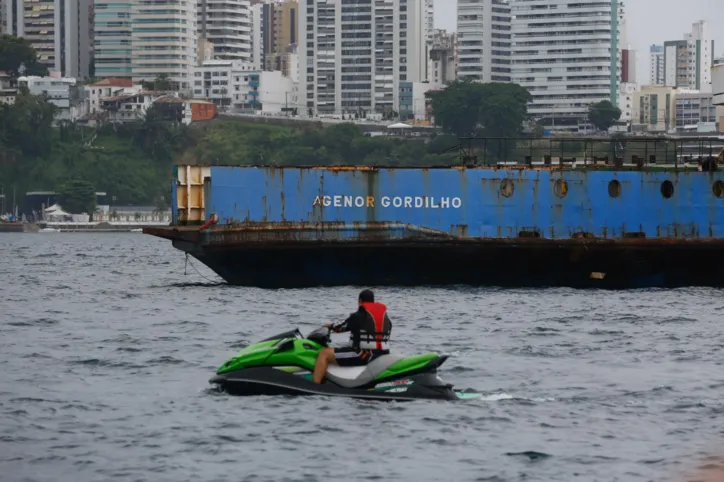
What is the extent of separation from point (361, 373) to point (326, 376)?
0.55 metres

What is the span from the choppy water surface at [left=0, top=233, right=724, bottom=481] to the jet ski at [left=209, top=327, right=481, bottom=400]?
23 centimetres

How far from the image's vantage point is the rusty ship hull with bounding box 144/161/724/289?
46344mm

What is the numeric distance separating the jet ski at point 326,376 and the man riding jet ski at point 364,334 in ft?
0.47

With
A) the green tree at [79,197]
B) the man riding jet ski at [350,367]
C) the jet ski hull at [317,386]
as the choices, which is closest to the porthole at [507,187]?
the jet ski hull at [317,386]

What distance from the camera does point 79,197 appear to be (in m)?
186

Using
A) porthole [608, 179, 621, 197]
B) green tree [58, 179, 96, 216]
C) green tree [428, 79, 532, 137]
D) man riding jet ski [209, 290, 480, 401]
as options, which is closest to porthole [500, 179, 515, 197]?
porthole [608, 179, 621, 197]

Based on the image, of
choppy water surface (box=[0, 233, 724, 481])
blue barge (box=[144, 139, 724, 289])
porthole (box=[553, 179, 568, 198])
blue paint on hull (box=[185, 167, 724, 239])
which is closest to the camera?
choppy water surface (box=[0, 233, 724, 481])

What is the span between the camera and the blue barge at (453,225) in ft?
152

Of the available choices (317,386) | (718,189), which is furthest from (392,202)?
(317,386)

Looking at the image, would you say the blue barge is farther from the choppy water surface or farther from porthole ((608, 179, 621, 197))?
the choppy water surface

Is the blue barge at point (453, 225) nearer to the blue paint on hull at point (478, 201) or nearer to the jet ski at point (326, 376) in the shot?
the blue paint on hull at point (478, 201)

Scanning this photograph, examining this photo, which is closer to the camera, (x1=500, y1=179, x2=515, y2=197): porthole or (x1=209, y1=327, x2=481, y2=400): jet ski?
(x1=209, y1=327, x2=481, y2=400): jet ski

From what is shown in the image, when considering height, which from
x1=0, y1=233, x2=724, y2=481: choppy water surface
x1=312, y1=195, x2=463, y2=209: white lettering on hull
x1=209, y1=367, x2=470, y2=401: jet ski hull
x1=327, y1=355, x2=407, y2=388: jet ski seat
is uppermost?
x1=312, y1=195, x2=463, y2=209: white lettering on hull

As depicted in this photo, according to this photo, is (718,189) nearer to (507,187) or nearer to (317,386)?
(507,187)
